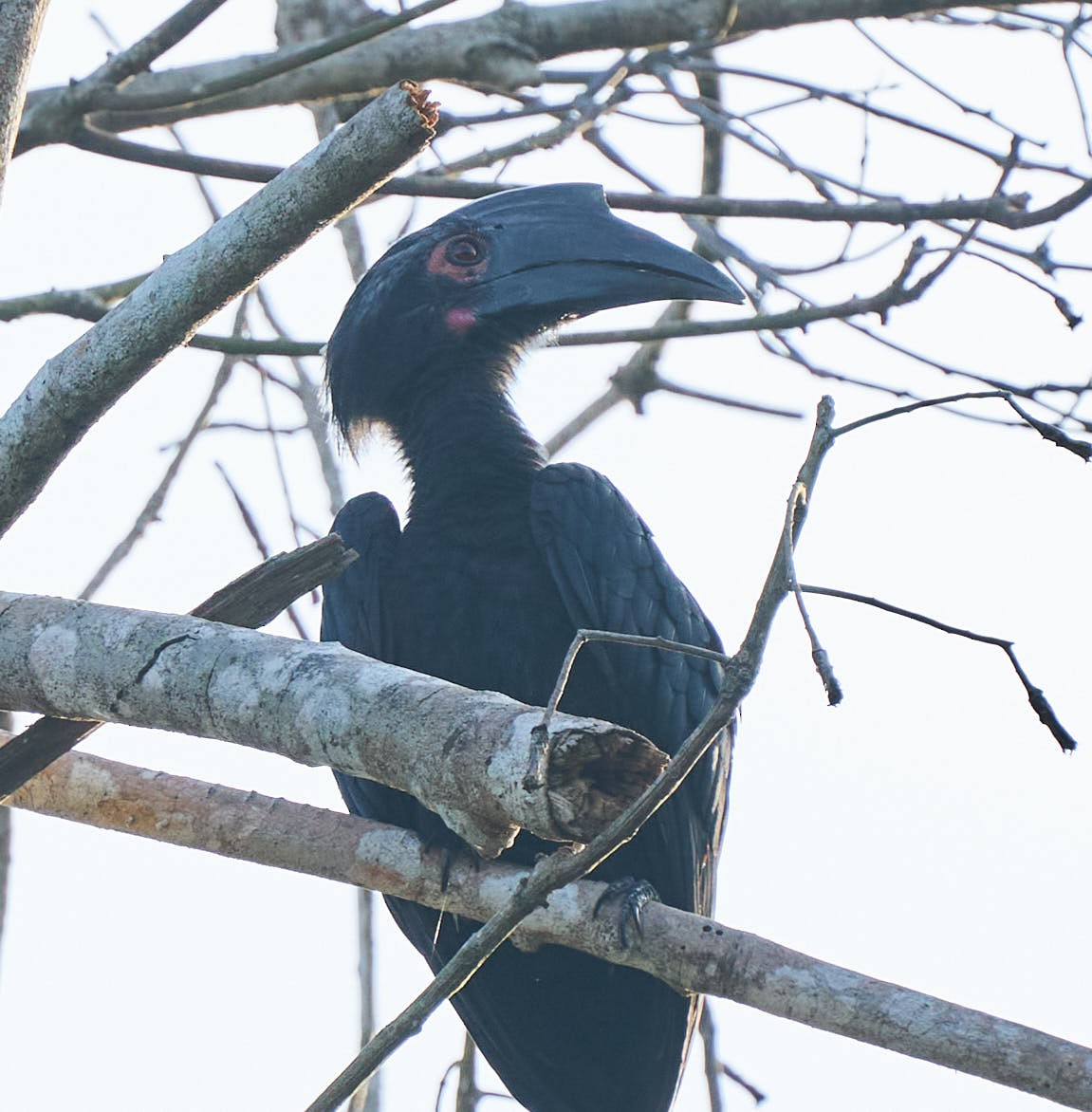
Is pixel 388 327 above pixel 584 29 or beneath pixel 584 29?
beneath

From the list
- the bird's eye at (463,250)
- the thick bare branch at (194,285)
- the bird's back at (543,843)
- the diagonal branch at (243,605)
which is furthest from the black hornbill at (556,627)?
the thick bare branch at (194,285)

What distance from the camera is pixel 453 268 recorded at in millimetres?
4992

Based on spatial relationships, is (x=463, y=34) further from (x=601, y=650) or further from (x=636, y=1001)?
(x=636, y=1001)

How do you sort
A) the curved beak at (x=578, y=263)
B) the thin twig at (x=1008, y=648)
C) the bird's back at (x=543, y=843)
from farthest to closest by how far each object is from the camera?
1. the curved beak at (x=578, y=263)
2. the bird's back at (x=543, y=843)
3. the thin twig at (x=1008, y=648)

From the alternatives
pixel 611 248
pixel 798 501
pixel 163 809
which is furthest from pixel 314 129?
pixel 798 501

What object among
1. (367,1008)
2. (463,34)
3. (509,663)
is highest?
(463,34)

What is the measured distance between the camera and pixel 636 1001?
14.0ft

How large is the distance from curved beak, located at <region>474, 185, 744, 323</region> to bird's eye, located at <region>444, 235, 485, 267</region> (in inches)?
2.5

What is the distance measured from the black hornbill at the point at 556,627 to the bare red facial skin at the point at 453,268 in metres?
0.24

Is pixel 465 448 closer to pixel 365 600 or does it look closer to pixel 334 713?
pixel 365 600

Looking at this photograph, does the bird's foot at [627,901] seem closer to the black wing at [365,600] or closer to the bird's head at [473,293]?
the black wing at [365,600]

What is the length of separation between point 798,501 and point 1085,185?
2559 millimetres

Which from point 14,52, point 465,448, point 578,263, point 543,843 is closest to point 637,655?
point 543,843

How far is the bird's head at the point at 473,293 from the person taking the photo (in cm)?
477
